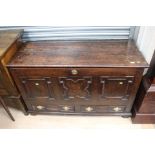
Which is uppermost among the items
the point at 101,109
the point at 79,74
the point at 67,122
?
the point at 79,74

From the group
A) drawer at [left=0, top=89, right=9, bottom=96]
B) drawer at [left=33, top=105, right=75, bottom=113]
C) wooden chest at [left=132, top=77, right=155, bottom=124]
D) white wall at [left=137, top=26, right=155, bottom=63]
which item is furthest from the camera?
drawer at [left=33, top=105, right=75, bottom=113]

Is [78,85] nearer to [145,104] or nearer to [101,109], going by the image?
[101,109]

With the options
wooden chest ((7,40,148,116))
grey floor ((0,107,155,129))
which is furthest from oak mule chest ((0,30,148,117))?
grey floor ((0,107,155,129))

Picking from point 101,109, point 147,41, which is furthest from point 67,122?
point 147,41

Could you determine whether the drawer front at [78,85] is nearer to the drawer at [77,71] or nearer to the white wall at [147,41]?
the drawer at [77,71]

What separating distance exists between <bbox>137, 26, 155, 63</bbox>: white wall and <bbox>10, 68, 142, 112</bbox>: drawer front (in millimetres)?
175

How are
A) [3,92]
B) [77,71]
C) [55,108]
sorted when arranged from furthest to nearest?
[55,108]
[3,92]
[77,71]

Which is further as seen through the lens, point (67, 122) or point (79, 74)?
point (67, 122)

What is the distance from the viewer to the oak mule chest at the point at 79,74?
1.07 metres

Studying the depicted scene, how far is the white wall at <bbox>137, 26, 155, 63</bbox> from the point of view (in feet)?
3.46

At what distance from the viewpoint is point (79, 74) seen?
1.10 metres

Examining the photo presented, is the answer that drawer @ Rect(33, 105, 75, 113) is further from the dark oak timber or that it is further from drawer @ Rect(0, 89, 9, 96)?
the dark oak timber

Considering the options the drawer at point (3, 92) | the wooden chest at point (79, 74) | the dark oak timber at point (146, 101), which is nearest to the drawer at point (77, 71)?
the wooden chest at point (79, 74)
